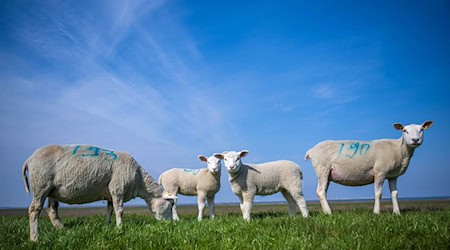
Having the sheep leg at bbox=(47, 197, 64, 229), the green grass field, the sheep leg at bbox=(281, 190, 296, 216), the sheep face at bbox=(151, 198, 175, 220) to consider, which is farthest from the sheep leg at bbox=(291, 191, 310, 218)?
the sheep leg at bbox=(47, 197, 64, 229)

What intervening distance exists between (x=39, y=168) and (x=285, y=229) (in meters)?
5.92

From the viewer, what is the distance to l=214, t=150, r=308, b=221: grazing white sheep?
10.2 metres

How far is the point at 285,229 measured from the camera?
6.79 meters

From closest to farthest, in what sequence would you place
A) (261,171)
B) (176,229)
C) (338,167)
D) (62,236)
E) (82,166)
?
(62,236)
(176,229)
(82,166)
(261,171)
(338,167)

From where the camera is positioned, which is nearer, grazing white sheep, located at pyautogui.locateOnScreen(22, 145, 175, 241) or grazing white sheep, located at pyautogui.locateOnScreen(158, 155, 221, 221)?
grazing white sheep, located at pyautogui.locateOnScreen(22, 145, 175, 241)

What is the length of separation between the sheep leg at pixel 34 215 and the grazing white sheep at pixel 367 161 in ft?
27.5

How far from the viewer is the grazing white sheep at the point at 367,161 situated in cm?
1095

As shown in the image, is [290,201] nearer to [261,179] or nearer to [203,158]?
[261,179]

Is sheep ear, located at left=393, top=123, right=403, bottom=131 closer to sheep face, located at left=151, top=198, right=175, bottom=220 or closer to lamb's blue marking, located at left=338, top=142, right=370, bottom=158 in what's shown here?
lamb's blue marking, located at left=338, top=142, right=370, bottom=158

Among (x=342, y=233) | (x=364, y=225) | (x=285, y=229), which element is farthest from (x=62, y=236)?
(x=364, y=225)

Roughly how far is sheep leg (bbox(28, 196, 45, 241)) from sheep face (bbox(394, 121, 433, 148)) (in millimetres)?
10983

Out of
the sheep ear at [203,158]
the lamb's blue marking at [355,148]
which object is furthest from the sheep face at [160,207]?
the lamb's blue marking at [355,148]

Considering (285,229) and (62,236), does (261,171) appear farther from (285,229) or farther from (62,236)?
(62,236)

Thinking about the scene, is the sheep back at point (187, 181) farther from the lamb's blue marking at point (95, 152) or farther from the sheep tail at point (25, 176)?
the sheep tail at point (25, 176)
